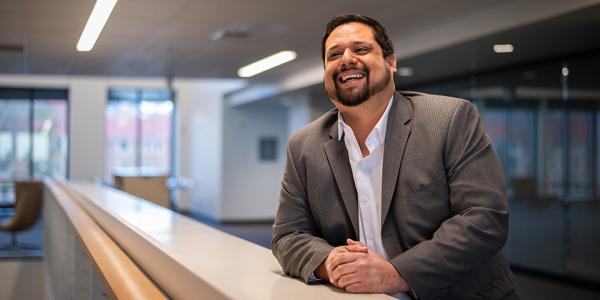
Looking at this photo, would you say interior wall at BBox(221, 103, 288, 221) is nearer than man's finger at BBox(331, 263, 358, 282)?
No

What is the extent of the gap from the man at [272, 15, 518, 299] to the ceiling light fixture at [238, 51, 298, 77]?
24.9ft

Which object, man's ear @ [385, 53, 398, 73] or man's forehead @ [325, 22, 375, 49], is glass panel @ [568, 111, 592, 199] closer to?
man's ear @ [385, 53, 398, 73]

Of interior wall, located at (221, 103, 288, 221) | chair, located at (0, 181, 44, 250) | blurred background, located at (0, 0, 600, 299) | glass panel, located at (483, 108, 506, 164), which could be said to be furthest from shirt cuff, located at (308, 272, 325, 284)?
interior wall, located at (221, 103, 288, 221)

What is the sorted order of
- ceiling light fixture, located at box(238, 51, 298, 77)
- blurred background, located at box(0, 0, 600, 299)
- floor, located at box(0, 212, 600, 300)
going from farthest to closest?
ceiling light fixture, located at box(238, 51, 298, 77) < floor, located at box(0, 212, 600, 300) < blurred background, located at box(0, 0, 600, 299)

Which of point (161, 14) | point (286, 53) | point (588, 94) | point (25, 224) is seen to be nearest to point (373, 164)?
point (161, 14)

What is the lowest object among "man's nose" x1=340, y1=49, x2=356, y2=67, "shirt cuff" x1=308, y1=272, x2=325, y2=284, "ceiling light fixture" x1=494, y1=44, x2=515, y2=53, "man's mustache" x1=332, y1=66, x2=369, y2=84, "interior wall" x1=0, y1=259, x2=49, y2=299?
"interior wall" x1=0, y1=259, x2=49, y2=299

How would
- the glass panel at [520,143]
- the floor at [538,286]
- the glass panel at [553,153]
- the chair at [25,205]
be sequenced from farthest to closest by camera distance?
1. the chair at [25,205]
2. the glass panel at [520,143]
3. the glass panel at [553,153]
4. the floor at [538,286]

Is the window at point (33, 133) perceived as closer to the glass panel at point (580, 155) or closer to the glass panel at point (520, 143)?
the glass panel at point (520, 143)

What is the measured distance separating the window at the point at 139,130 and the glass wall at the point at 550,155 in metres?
11.3

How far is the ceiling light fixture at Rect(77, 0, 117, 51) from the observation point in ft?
20.5

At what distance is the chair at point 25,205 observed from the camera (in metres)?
10.8

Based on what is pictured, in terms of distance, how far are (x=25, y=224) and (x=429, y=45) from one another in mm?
6922

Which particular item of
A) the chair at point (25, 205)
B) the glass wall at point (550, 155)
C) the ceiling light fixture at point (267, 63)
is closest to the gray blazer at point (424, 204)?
the glass wall at point (550, 155)

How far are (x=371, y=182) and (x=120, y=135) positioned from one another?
57.5 ft
